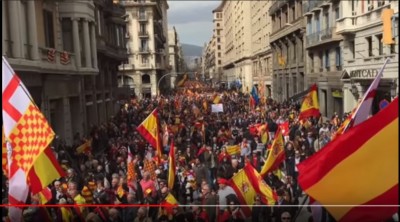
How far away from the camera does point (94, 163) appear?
1450cm

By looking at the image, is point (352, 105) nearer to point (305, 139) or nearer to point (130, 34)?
point (305, 139)

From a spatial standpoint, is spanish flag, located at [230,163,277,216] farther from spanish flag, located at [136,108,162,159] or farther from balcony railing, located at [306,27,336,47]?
balcony railing, located at [306,27,336,47]

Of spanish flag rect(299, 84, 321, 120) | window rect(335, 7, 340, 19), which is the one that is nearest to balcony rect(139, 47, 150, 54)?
window rect(335, 7, 340, 19)

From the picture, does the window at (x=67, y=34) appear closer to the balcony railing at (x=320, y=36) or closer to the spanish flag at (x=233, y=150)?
the spanish flag at (x=233, y=150)

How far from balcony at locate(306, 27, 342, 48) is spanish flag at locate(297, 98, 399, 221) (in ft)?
89.7

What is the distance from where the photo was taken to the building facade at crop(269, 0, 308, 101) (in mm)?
43781

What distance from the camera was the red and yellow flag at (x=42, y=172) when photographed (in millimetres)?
7074

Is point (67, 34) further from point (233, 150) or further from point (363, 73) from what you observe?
point (363, 73)

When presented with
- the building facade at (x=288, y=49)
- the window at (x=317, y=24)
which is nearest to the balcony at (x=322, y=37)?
the window at (x=317, y=24)

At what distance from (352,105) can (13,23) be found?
64.4 feet

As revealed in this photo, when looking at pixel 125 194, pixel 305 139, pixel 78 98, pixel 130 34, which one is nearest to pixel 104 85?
pixel 78 98

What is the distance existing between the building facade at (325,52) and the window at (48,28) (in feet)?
55.2

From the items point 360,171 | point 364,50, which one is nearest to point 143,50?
point 364,50

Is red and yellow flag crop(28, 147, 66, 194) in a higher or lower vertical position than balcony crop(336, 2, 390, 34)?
lower
